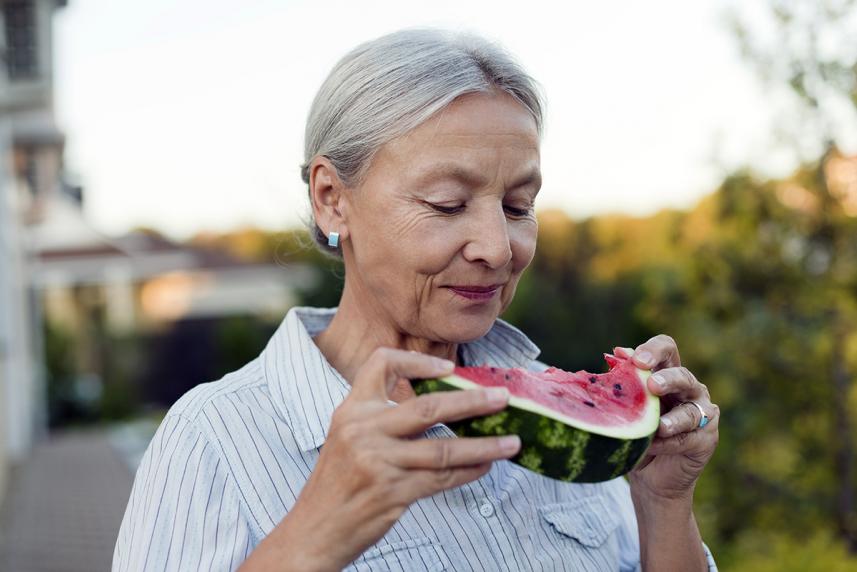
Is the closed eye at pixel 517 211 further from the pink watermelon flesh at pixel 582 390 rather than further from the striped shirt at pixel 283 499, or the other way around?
the striped shirt at pixel 283 499

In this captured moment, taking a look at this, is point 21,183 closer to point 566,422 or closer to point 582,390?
point 582,390

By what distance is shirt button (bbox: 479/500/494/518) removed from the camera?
2207mm

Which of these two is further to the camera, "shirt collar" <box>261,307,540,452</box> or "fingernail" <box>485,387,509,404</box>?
"shirt collar" <box>261,307,540,452</box>

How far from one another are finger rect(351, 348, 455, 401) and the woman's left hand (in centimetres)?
58

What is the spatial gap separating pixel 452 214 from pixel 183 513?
865 millimetres

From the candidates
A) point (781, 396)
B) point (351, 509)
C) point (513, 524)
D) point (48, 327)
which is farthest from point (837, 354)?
point (48, 327)

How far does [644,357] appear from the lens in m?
2.11

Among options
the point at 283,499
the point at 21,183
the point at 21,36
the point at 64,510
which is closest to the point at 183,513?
the point at 283,499

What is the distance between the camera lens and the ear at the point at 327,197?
2.27m

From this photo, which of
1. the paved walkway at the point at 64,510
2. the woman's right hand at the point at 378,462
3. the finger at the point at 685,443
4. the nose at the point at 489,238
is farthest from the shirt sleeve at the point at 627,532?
the paved walkway at the point at 64,510

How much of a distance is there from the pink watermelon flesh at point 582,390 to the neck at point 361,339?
0.35 m

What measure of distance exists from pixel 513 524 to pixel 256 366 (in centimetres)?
75

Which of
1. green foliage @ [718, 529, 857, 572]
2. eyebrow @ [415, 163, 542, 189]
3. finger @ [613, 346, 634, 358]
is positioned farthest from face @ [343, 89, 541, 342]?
green foliage @ [718, 529, 857, 572]

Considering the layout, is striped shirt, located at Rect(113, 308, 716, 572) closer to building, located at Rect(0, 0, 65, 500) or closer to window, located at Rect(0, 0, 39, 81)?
building, located at Rect(0, 0, 65, 500)
